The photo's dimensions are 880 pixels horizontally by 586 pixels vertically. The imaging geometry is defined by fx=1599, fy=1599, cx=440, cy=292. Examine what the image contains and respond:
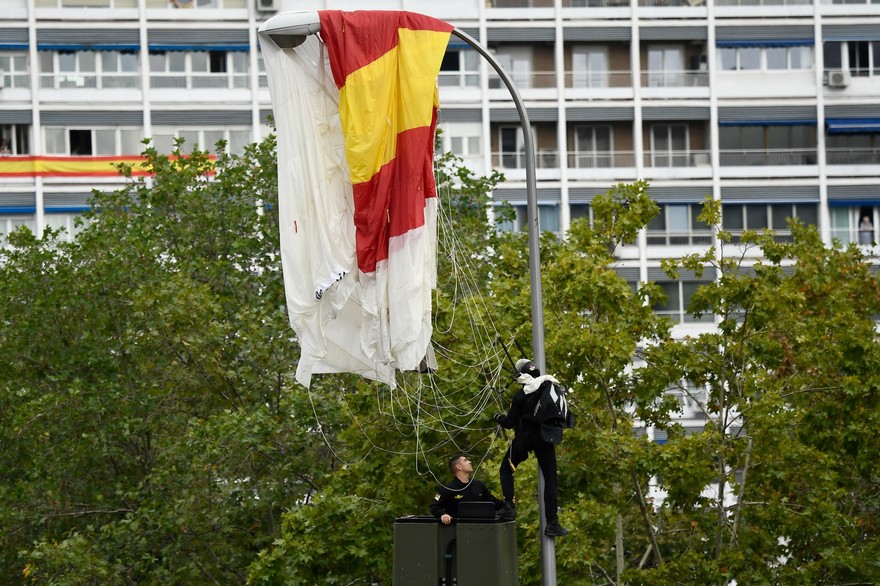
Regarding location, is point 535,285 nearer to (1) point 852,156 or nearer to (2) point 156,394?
(2) point 156,394

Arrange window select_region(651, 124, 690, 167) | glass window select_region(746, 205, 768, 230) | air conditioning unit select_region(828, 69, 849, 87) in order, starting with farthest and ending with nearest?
window select_region(651, 124, 690, 167) < glass window select_region(746, 205, 768, 230) < air conditioning unit select_region(828, 69, 849, 87)

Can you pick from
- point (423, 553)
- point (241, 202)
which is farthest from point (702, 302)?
point (241, 202)

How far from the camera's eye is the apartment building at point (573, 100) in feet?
187

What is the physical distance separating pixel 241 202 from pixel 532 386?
849 inches

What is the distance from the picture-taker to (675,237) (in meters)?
57.4

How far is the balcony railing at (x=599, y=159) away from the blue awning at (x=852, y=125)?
736 cm

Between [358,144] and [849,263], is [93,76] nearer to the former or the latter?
[849,263]

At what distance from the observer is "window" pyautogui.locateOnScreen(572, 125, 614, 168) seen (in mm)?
57906

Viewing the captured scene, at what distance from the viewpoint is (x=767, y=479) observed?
2408 centimetres

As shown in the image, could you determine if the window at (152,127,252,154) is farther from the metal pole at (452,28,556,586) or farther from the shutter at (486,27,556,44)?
the metal pole at (452,28,556,586)

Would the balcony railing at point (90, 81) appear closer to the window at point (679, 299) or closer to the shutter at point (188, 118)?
the shutter at point (188, 118)

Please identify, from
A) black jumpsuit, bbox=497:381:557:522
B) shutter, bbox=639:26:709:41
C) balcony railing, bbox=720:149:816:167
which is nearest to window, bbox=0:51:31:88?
shutter, bbox=639:26:709:41

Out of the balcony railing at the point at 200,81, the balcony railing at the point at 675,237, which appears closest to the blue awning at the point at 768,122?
the balcony railing at the point at 675,237

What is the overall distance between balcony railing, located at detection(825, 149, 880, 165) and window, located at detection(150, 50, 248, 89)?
21.4m
